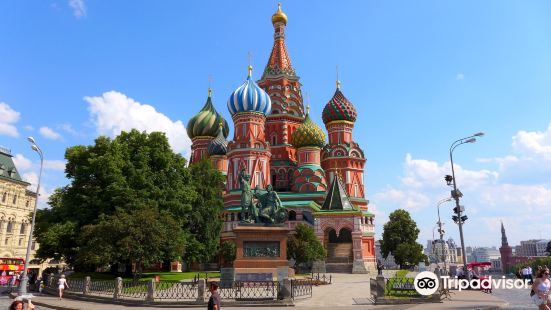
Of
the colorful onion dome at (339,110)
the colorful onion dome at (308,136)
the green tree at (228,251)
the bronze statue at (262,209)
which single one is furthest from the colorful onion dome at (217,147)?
the bronze statue at (262,209)

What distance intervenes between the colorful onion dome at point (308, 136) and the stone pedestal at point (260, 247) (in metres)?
38.1

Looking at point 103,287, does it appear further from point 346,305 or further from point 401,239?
point 401,239

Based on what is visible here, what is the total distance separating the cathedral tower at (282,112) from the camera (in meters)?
65.9

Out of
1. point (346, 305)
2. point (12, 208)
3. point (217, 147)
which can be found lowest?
point (346, 305)

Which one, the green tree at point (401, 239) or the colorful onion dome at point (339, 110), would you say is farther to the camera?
the colorful onion dome at point (339, 110)

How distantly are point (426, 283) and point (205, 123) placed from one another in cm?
5568

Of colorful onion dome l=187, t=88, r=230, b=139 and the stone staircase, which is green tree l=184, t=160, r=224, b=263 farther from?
colorful onion dome l=187, t=88, r=230, b=139

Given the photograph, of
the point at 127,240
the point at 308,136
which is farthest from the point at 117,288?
the point at 308,136

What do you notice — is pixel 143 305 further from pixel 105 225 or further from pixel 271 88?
pixel 271 88

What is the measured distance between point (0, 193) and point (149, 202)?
126 ft

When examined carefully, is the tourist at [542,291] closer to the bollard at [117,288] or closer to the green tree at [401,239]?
the bollard at [117,288]

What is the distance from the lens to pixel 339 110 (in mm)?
65562

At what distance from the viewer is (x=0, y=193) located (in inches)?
2256

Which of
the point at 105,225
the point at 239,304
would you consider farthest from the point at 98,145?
the point at 239,304
